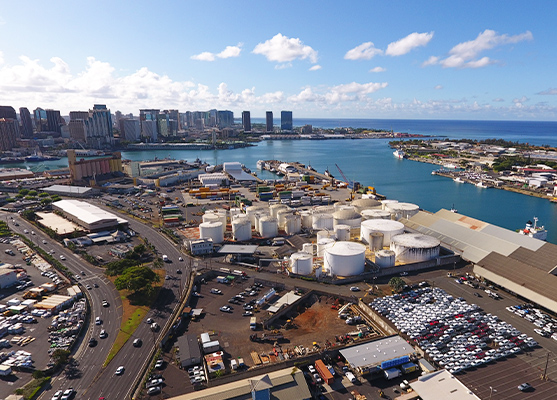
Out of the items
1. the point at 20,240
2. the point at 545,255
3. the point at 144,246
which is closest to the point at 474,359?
the point at 545,255

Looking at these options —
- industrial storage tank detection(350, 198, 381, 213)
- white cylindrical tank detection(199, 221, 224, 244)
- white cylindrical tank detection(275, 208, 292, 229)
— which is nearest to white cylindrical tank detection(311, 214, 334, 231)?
white cylindrical tank detection(275, 208, 292, 229)

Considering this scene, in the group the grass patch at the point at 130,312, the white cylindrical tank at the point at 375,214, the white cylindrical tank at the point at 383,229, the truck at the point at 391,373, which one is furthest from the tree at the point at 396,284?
the grass patch at the point at 130,312

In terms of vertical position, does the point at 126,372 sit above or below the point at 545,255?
below

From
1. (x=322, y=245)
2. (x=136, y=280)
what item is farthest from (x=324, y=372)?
(x=322, y=245)

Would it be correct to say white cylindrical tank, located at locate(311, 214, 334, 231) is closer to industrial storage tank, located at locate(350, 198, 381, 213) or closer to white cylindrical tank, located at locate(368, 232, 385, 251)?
industrial storage tank, located at locate(350, 198, 381, 213)

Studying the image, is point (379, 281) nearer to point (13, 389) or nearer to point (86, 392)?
point (86, 392)

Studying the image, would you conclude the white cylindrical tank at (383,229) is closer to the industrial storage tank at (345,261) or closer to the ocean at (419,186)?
the industrial storage tank at (345,261)

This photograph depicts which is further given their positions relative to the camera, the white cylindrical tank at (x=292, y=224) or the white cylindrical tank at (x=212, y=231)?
the white cylindrical tank at (x=292, y=224)
